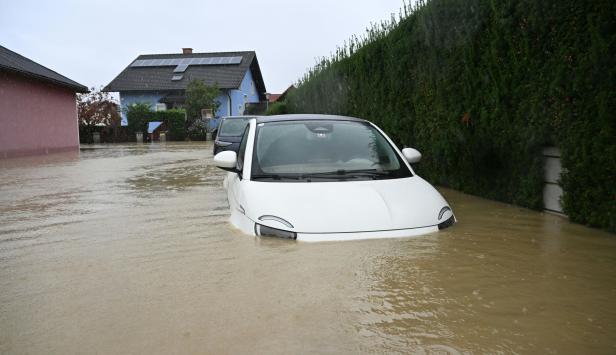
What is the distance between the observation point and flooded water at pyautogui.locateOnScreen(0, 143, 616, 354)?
2771mm

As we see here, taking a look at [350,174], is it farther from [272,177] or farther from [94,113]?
[94,113]

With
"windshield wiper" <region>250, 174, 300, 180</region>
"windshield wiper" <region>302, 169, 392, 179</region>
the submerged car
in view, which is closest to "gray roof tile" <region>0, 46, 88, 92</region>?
the submerged car

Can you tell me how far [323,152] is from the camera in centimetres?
533

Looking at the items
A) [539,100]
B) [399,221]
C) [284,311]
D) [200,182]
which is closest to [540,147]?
[539,100]

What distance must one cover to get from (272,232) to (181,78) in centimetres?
4279

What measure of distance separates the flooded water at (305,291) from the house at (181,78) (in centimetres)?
3821

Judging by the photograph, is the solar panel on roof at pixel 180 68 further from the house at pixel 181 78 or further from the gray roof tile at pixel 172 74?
the gray roof tile at pixel 172 74

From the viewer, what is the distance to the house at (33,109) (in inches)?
803

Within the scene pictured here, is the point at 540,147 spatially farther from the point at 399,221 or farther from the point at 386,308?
the point at 386,308

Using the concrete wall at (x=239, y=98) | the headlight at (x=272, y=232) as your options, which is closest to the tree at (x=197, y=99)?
the concrete wall at (x=239, y=98)

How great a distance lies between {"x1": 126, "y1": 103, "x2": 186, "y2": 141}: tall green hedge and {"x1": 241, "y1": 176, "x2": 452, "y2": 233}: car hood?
3448cm

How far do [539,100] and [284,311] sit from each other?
420 centimetres

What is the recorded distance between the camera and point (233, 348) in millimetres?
2686

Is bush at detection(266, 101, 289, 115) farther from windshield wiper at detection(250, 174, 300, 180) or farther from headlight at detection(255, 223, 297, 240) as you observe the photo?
headlight at detection(255, 223, 297, 240)
